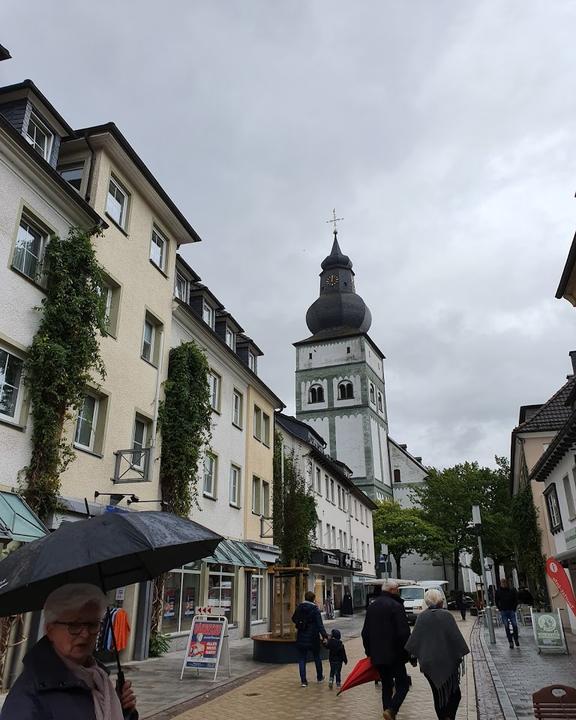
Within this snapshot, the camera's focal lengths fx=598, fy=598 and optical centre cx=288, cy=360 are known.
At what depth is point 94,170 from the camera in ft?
48.2

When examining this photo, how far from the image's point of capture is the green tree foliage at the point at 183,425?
16.5 meters

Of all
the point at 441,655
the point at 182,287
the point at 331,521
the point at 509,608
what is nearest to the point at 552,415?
the point at 509,608

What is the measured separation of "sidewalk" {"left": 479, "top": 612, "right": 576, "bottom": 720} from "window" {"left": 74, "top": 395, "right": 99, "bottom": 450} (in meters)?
9.21

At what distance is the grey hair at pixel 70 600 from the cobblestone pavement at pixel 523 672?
7105mm

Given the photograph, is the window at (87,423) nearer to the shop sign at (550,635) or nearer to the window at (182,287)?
the window at (182,287)

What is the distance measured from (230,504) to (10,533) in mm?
12595

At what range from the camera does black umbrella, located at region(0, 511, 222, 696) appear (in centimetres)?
330

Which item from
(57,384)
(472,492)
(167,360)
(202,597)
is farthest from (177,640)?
(472,492)

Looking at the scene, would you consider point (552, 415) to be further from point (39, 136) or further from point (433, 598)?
point (39, 136)

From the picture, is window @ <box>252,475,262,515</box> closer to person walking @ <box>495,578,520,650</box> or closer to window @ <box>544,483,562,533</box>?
person walking @ <box>495,578,520,650</box>

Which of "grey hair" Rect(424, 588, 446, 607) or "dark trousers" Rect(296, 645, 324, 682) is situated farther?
"dark trousers" Rect(296, 645, 324, 682)

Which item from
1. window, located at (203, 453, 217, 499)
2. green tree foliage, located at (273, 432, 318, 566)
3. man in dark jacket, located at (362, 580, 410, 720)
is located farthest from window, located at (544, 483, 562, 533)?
man in dark jacket, located at (362, 580, 410, 720)

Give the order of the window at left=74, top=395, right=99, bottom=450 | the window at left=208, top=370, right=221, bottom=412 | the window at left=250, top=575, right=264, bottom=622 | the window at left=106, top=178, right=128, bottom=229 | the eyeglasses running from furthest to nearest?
the window at left=250, top=575, right=264, bottom=622 < the window at left=208, top=370, right=221, bottom=412 < the window at left=106, top=178, right=128, bottom=229 < the window at left=74, top=395, right=99, bottom=450 < the eyeglasses

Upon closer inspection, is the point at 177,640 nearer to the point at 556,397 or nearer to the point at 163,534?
the point at 163,534
